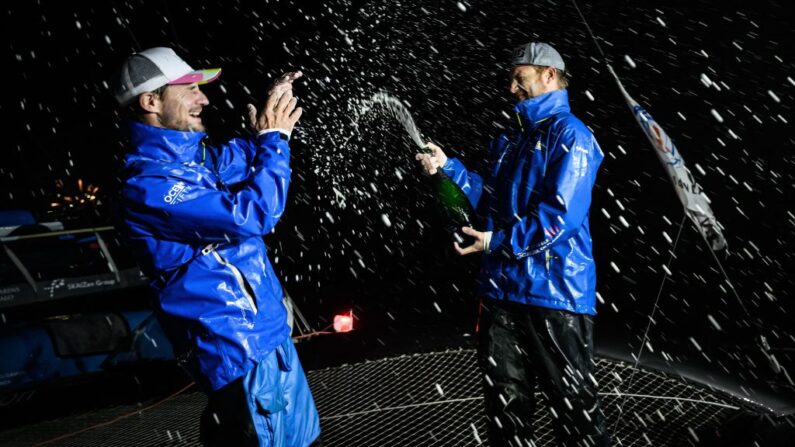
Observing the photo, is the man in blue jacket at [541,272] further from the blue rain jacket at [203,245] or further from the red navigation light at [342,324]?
the red navigation light at [342,324]

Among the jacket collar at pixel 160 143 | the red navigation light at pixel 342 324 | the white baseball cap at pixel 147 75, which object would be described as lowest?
the red navigation light at pixel 342 324

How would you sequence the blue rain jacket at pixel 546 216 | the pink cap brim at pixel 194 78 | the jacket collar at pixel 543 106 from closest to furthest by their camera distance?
the pink cap brim at pixel 194 78 → the blue rain jacket at pixel 546 216 → the jacket collar at pixel 543 106

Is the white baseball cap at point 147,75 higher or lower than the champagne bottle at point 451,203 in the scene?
higher

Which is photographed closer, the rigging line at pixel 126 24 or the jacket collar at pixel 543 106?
the jacket collar at pixel 543 106

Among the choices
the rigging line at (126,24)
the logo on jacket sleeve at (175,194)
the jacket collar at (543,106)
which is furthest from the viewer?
the rigging line at (126,24)

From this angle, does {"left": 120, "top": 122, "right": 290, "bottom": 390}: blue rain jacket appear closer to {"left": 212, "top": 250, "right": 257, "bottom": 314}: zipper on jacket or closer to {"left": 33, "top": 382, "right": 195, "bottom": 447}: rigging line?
{"left": 212, "top": 250, "right": 257, "bottom": 314}: zipper on jacket

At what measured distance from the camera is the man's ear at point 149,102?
207 cm

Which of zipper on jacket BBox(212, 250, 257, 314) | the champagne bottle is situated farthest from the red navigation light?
zipper on jacket BBox(212, 250, 257, 314)

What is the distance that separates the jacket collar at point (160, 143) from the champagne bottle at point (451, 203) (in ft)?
4.23

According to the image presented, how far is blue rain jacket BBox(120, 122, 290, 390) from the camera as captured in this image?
6.17ft

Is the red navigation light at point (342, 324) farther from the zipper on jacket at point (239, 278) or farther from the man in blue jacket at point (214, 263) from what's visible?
the zipper on jacket at point (239, 278)

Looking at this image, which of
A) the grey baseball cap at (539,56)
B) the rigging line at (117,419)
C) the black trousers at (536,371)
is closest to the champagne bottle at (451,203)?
the black trousers at (536,371)

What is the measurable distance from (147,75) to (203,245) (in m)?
0.67

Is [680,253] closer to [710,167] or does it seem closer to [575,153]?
[710,167]
